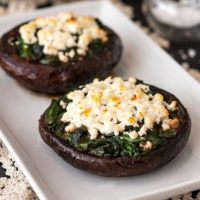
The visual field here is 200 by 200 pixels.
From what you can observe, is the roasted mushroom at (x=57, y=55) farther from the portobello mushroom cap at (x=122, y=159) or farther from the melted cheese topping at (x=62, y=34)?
the portobello mushroom cap at (x=122, y=159)

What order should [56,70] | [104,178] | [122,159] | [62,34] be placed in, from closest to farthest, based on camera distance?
1. [122,159]
2. [104,178]
3. [56,70]
4. [62,34]

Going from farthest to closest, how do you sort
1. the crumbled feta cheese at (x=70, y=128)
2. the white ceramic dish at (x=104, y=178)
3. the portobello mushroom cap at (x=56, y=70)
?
the portobello mushroom cap at (x=56, y=70) < the crumbled feta cheese at (x=70, y=128) < the white ceramic dish at (x=104, y=178)

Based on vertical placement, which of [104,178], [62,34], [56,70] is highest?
[62,34]

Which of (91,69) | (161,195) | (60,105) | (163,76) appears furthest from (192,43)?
(161,195)

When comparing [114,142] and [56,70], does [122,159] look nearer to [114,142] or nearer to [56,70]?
[114,142]

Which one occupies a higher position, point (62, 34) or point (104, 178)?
point (62, 34)

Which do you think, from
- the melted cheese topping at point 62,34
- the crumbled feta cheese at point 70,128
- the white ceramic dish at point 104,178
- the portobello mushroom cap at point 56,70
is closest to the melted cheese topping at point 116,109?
the crumbled feta cheese at point 70,128

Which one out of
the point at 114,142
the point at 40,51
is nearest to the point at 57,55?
the point at 40,51
